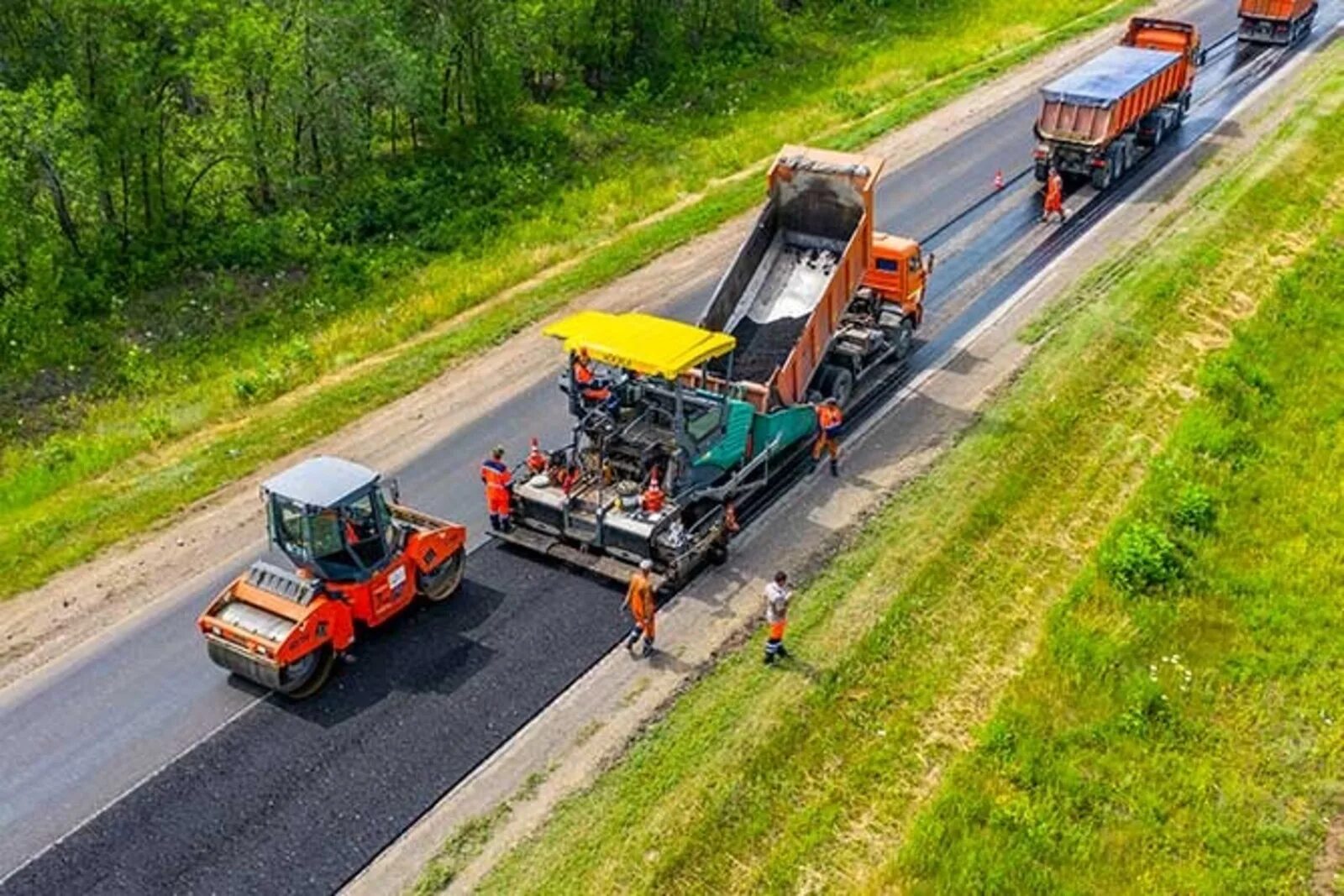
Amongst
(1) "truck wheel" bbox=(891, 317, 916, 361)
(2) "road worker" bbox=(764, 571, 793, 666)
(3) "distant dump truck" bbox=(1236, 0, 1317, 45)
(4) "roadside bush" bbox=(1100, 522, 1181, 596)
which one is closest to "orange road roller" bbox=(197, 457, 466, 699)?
(2) "road worker" bbox=(764, 571, 793, 666)

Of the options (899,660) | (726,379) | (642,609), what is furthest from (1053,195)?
(642,609)

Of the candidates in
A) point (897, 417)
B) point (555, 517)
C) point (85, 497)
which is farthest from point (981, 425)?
point (85, 497)

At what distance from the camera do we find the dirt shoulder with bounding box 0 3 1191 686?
1736 centimetres

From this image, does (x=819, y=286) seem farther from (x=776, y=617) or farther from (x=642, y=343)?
(x=776, y=617)

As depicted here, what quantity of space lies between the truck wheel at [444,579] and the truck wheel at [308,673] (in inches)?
67.7

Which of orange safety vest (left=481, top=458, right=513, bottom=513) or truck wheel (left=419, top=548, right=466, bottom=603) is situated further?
orange safety vest (left=481, top=458, right=513, bottom=513)

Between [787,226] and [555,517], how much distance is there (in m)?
8.43

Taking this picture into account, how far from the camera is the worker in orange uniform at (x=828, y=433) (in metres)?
20.2

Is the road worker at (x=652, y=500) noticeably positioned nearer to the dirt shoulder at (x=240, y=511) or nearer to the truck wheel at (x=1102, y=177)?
the dirt shoulder at (x=240, y=511)

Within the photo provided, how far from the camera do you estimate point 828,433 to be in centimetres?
2036

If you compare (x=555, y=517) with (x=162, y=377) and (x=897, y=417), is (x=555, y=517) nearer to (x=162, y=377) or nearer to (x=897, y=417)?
(x=897, y=417)

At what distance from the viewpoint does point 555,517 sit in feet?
59.5

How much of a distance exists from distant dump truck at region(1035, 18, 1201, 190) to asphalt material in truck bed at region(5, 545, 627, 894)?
→ 2001 cm

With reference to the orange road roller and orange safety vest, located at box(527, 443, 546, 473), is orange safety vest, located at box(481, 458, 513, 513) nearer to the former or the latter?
orange safety vest, located at box(527, 443, 546, 473)
